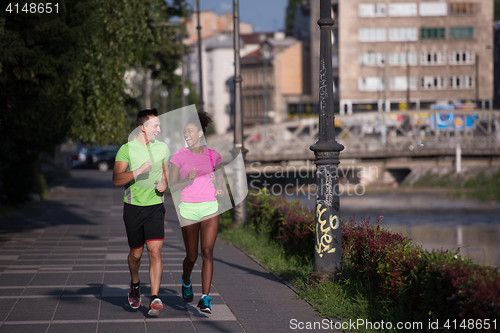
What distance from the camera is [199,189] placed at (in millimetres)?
6938

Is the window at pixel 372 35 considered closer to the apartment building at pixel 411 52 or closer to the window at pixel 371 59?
the apartment building at pixel 411 52

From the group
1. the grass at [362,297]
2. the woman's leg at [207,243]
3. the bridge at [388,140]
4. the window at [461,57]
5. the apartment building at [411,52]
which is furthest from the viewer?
the window at [461,57]

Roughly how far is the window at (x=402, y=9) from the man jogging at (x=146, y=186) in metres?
75.9

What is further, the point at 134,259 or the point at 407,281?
the point at 134,259

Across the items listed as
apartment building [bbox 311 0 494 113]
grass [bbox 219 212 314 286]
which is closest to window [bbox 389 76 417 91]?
apartment building [bbox 311 0 494 113]

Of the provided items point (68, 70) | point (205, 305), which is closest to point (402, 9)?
point (68, 70)

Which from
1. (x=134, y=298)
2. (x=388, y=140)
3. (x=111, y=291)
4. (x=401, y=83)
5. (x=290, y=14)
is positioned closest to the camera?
(x=134, y=298)

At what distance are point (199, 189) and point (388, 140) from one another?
53.2 metres

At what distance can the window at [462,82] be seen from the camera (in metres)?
79.9

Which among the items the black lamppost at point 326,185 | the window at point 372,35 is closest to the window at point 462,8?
the window at point 372,35

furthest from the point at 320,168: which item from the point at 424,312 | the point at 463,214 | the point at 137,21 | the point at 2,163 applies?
the point at 463,214

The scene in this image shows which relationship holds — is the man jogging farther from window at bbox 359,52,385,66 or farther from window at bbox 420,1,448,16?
window at bbox 420,1,448,16

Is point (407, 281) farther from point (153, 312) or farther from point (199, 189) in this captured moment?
point (153, 312)

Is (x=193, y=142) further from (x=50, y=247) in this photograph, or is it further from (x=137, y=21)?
(x=137, y=21)
